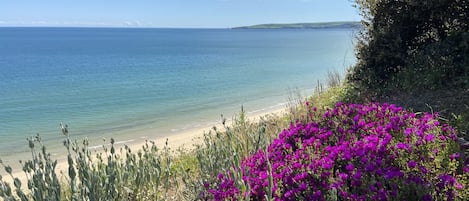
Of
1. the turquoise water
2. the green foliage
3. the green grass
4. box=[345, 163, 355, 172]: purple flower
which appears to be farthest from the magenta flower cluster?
the turquoise water

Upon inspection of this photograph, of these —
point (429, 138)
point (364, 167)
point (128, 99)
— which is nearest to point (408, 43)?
point (429, 138)

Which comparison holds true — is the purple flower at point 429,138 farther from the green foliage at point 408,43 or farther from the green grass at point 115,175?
the green foliage at point 408,43

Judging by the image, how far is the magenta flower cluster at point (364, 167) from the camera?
2979 millimetres

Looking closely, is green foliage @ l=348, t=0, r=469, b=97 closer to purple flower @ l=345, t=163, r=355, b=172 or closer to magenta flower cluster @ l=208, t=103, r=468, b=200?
magenta flower cluster @ l=208, t=103, r=468, b=200

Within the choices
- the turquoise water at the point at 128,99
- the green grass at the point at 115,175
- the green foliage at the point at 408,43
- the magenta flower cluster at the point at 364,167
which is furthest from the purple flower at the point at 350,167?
the turquoise water at the point at 128,99

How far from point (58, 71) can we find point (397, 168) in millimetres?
39193

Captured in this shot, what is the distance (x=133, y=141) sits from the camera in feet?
44.9

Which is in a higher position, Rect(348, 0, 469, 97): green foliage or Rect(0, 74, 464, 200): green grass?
A: Rect(348, 0, 469, 97): green foliage

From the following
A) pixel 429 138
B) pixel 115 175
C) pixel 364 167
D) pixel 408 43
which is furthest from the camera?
pixel 408 43

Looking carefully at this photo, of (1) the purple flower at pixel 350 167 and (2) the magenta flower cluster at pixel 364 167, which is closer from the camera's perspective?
(2) the magenta flower cluster at pixel 364 167

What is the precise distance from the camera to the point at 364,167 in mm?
3293

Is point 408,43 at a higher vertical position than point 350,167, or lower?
higher

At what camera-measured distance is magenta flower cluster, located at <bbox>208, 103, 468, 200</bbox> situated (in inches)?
117

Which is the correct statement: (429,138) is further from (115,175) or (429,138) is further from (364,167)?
(115,175)
